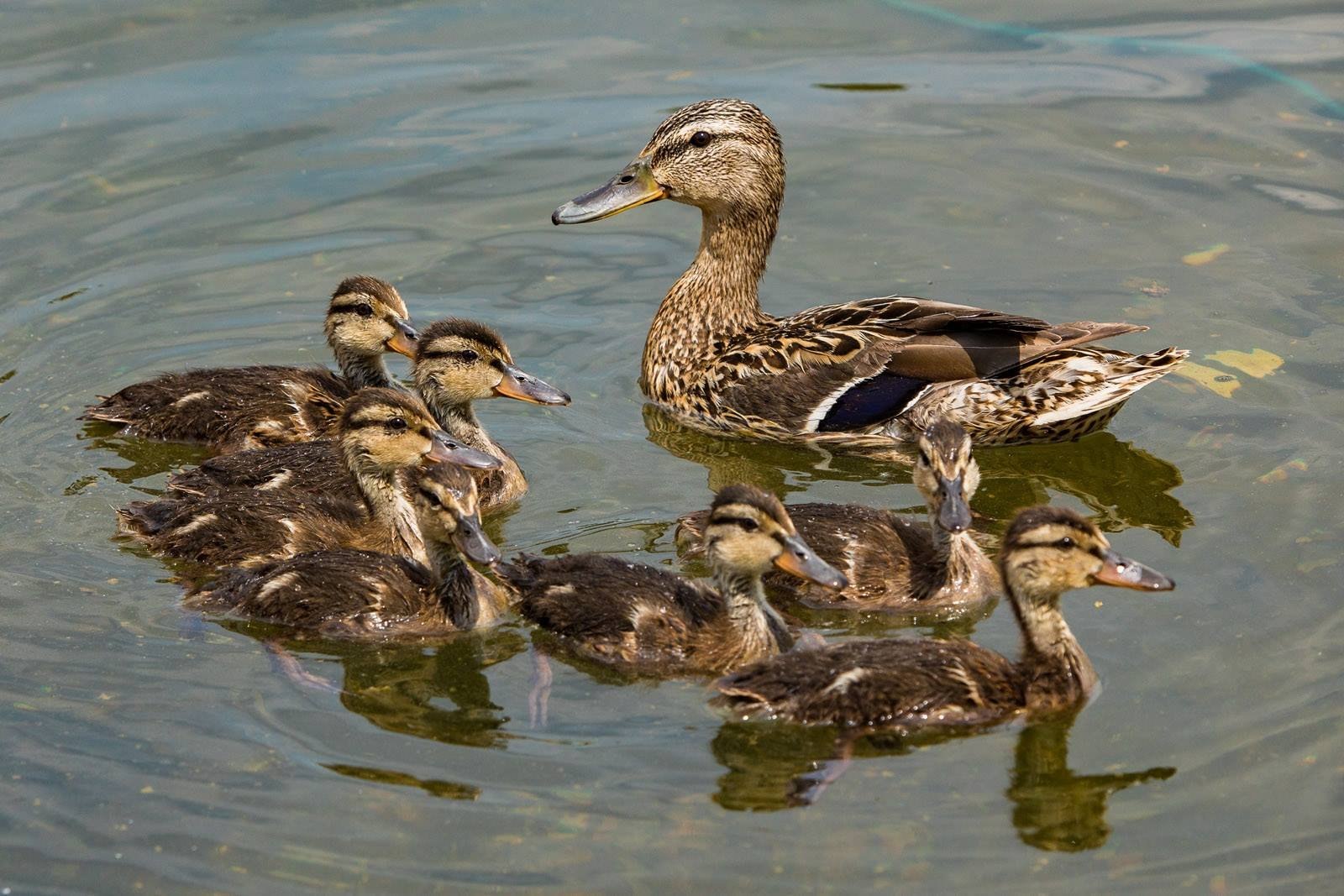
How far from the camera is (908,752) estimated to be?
608 cm

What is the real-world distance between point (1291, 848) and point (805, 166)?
6.34 meters

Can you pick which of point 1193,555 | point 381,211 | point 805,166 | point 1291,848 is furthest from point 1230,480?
point 381,211

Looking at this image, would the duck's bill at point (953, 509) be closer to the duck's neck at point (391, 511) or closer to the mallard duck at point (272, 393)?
the duck's neck at point (391, 511)

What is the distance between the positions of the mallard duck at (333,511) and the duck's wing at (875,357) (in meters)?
1.89

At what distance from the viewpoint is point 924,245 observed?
10391 millimetres

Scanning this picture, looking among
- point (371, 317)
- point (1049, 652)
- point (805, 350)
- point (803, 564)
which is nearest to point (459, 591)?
point (803, 564)

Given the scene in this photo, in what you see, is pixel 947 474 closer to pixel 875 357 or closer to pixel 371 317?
pixel 875 357

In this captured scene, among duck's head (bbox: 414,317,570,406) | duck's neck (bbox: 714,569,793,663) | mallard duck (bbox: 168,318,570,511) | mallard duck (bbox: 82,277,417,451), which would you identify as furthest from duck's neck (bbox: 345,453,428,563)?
duck's neck (bbox: 714,569,793,663)

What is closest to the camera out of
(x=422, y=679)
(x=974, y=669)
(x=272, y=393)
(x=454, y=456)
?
(x=974, y=669)

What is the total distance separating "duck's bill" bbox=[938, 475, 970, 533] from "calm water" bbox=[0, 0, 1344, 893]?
1.39 feet

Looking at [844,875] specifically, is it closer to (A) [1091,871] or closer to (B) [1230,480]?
(A) [1091,871]

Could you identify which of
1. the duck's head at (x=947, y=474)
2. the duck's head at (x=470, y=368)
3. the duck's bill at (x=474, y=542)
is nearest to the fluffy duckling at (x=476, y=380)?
the duck's head at (x=470, y=368)

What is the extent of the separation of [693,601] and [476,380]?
1814mm

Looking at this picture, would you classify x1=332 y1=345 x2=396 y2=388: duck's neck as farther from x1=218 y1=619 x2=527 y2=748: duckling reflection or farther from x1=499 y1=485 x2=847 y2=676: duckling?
x1=499 y1=485 x2=847 y2=676: duckling
